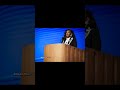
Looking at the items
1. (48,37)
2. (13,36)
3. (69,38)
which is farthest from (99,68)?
(13,36)

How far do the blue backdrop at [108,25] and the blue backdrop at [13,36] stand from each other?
1252 millimetres

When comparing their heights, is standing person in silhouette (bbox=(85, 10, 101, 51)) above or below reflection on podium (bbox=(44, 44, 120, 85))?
above

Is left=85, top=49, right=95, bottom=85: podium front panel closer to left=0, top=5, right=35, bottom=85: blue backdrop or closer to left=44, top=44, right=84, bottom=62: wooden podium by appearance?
left=44, top=44, right=84, bottom=62: wooden podium

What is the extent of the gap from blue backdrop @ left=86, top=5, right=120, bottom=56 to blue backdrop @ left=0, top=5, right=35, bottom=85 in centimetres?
125

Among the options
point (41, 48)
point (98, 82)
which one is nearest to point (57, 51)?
point (41, 48)

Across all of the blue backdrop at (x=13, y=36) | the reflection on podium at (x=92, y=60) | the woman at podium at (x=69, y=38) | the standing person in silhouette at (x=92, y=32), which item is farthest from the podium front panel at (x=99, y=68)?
the blue backdrop at (x=13, y=36)

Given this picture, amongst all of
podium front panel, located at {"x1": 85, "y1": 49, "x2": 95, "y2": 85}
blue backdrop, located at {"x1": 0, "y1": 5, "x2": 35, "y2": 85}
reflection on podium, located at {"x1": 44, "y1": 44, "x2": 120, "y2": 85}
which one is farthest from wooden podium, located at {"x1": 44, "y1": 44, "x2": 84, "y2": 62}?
blue backdrop, located at {"x1": 0, "y1": 5, "x2": 35, "y2": 85}

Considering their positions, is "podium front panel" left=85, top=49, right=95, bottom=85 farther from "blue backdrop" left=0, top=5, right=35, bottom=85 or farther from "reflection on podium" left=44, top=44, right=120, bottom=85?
"blue backdrop" left=0, top=5, right=35, bottom=85

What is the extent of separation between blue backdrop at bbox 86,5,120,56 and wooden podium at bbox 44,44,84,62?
518mm

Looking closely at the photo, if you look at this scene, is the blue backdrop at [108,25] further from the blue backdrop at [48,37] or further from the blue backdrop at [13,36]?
the blue backdrop at [13,36]

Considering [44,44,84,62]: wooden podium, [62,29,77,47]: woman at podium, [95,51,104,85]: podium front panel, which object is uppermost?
[62,29,77,47]: woman at podium

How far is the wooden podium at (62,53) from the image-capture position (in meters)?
11.1

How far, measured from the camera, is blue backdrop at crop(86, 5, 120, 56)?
36.5 ft

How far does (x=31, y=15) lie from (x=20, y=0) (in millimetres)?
371
